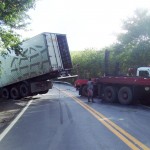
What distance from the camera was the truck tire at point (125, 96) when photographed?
2036 centimetres

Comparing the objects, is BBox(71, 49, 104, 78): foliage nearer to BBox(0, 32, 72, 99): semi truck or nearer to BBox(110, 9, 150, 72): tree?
BBox(110, 9, 150, 72): tree

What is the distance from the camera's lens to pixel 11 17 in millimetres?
16109

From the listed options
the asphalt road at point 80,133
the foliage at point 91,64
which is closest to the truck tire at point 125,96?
the asphalt road at point 80,133

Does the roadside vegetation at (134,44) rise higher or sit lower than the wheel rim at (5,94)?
higher

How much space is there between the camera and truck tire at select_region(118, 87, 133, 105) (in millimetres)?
20359

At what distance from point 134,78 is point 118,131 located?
9.50 m

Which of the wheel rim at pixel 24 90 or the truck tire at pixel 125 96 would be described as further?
the wheel rim at pixel 24 90

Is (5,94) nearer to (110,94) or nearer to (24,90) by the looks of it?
(24,90)

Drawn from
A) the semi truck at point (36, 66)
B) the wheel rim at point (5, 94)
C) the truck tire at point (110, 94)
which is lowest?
the truck tire at point (110, 94)

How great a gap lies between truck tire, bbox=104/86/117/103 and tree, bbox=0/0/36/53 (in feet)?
20.6

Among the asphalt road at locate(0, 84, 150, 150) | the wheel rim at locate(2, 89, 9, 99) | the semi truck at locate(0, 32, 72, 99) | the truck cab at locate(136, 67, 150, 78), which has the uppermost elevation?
the semi truck at locate(0, 32, 72, 99)

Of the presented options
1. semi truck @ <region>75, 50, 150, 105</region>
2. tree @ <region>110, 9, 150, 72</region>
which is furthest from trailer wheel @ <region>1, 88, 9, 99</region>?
tree @ <region>110, 9, 150, 72</region>

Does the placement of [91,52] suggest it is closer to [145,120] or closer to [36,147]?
[145,120]

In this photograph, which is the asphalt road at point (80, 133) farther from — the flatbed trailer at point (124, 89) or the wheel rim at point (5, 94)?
the wheel rim at point (5, 94)
